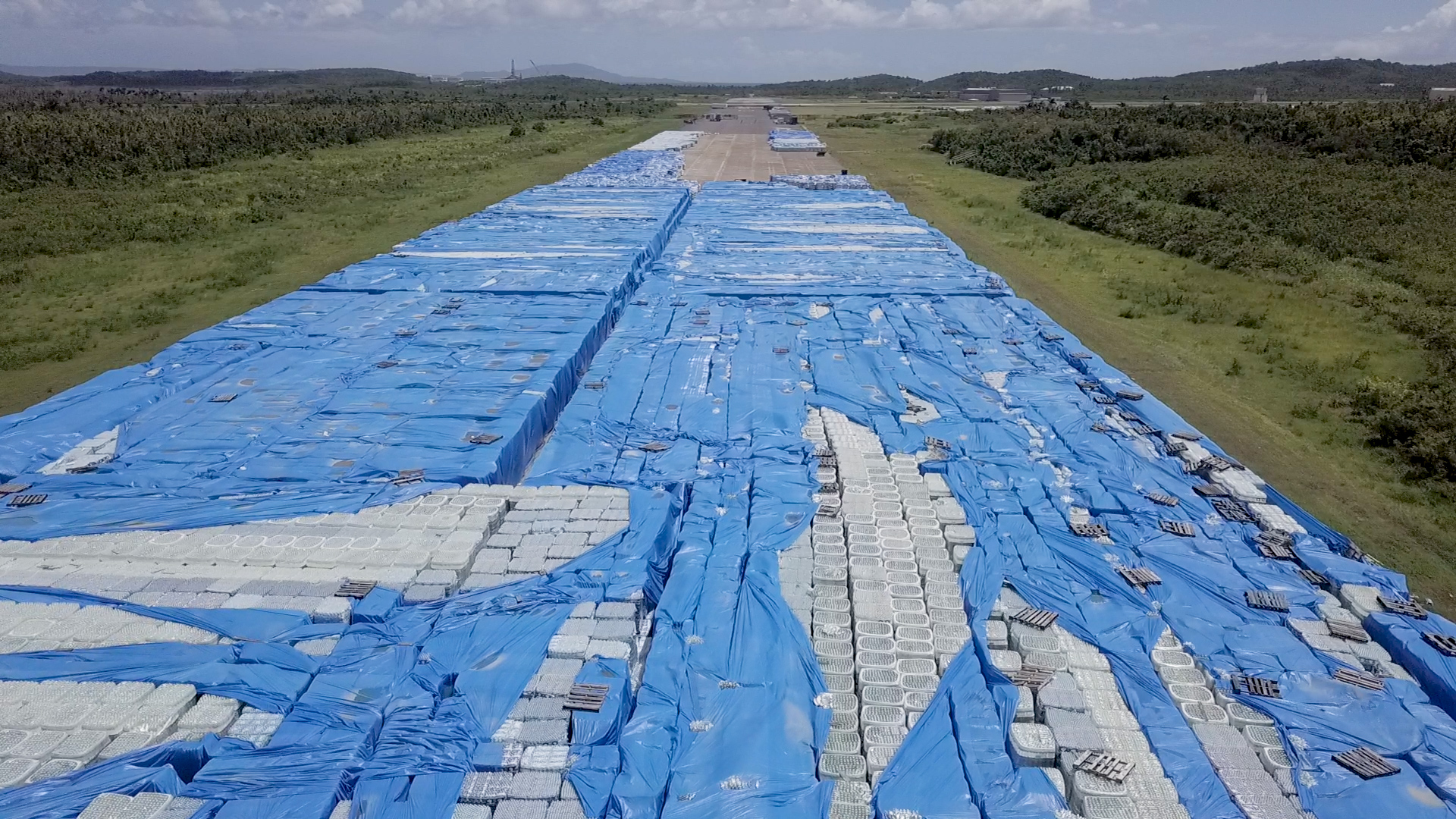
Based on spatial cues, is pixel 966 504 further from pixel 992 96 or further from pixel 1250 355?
pixel 992 96

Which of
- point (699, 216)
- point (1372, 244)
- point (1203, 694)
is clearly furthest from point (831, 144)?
point (1203, 694)

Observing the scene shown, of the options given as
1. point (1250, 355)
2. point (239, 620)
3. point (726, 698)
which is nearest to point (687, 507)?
point (726, 698)

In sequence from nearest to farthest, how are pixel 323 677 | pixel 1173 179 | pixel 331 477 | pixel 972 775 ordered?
1. pixel 972 775
2. pixel 323 677
3. pixel 331 477
4. pixel 1173 179

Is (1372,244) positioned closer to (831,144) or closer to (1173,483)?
(1173,483)

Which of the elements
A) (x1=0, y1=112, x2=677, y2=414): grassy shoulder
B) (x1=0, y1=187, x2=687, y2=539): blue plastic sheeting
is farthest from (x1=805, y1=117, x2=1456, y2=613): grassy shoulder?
(x1=0, y1=112, x2=677, y2=414): grassy shoulder

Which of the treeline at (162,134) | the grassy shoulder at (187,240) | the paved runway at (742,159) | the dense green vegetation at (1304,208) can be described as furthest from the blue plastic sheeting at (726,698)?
the treeline at (162,134)
